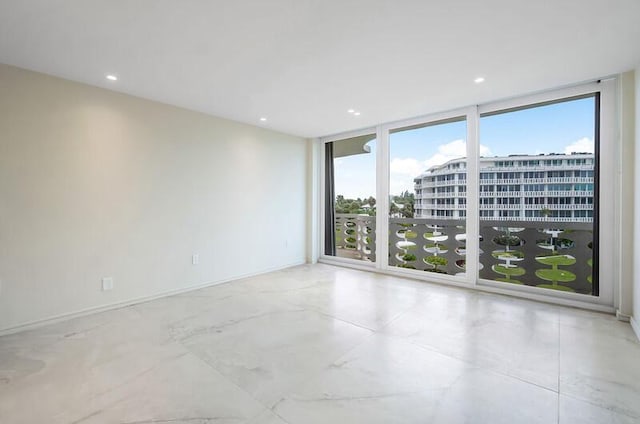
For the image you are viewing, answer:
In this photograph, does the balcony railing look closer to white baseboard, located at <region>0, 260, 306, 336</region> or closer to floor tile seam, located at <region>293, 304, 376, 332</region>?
floor tile seam, located at <region>293, 304, 376, 332</region>

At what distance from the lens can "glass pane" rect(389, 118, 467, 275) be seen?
13.9 ft

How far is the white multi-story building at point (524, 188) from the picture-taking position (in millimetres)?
3377

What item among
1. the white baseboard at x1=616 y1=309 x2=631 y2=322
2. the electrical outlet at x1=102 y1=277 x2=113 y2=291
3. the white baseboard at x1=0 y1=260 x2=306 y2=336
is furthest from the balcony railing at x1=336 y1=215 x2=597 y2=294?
the electrical outlet at x1=102 y1=277 x2=113 y2=291

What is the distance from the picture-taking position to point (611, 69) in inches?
112

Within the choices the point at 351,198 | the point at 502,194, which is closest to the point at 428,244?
the point at 502,194

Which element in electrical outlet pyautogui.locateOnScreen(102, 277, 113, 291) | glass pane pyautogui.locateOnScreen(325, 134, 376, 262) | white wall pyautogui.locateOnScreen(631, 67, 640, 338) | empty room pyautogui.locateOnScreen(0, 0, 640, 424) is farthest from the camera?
glass pane pyautogui.locateOnScreen(325, 134, 376, 262)

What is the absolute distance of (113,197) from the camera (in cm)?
329

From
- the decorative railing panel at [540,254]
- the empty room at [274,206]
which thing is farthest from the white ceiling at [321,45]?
the decorative railing panel at [540,254]

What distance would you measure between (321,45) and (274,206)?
10.3 feet

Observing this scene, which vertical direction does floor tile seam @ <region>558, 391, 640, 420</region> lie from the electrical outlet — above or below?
below

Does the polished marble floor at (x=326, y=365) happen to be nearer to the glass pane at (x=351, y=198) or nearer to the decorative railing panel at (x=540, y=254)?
the decorative railing panel at (x=540, y=254)

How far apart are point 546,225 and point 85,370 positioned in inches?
191

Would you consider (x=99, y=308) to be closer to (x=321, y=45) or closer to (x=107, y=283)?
(x=107, y=283)

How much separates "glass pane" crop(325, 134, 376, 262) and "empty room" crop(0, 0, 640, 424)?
0.26 metres
